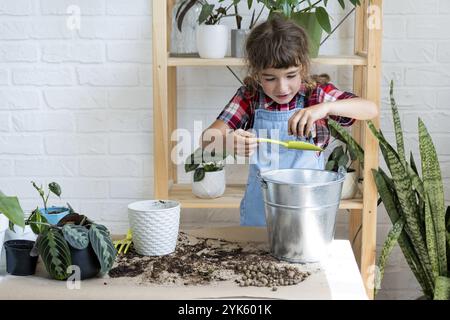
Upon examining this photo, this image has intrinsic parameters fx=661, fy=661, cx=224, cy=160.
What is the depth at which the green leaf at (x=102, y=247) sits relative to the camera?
4.22 ft

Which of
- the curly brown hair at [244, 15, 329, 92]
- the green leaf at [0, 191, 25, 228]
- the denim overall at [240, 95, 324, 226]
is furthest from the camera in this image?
the denim overall at [240, 95, 324, 226]

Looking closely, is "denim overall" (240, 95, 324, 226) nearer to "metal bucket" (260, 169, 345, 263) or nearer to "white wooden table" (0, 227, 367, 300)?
"metal bucket" (260, 169, 345, 263)

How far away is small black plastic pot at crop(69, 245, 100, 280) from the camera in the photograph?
50.6 inches

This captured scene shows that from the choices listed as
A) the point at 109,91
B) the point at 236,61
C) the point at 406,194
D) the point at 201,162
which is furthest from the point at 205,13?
the point at 406,194

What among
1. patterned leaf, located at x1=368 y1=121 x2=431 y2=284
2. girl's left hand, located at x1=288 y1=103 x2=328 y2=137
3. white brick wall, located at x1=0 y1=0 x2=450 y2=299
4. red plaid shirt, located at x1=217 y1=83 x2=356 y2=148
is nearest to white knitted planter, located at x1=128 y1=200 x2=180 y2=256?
girl's left hand, located at x1=288 y1=103 x2=328 y2=137

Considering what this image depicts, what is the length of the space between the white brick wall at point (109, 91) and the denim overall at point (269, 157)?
22.0 inches

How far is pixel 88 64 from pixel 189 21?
1.72 feet

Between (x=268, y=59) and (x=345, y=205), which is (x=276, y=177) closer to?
(x=268, y=59)

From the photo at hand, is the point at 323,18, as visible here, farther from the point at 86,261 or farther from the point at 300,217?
the point at 86,261

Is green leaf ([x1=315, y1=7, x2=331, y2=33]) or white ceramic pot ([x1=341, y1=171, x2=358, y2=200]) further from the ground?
green leaf ([x1=315, y1=7, x2=331, y2=33])

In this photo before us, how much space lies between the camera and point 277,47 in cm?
193

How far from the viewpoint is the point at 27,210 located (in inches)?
112

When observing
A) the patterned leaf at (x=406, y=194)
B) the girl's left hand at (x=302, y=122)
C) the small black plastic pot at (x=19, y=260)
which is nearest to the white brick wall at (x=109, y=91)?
the patterned leaf at (x=406, y=194)

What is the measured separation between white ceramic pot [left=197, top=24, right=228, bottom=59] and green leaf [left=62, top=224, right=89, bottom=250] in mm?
1135
